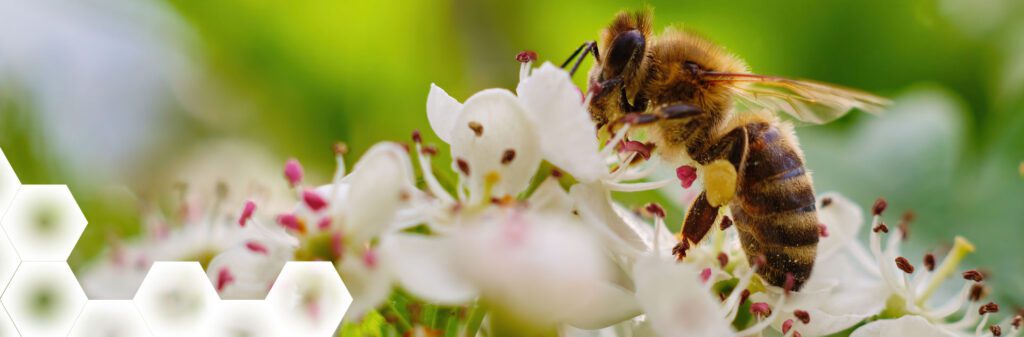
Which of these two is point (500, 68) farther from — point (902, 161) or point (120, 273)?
point (120, 273)

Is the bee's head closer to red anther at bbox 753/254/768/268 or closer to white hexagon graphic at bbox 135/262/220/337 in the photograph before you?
red anther at bbox 753/254/768/268

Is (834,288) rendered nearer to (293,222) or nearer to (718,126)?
(718,126)

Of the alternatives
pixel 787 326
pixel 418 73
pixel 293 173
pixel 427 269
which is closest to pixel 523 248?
pixel 427 269

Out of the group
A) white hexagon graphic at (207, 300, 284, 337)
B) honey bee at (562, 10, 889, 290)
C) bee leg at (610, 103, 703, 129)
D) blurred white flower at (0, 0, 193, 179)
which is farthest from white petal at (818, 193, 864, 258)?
blurred white flower at (0, 0, 193, 179)

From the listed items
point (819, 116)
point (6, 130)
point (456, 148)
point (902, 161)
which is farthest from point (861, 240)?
point (6, 130)

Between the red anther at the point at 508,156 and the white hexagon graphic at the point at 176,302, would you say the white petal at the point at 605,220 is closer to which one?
the red anther at the point at 508,156

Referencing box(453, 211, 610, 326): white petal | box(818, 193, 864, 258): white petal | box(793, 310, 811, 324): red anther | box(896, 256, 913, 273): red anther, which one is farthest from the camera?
box(818, 193, 864, 258): white petal
